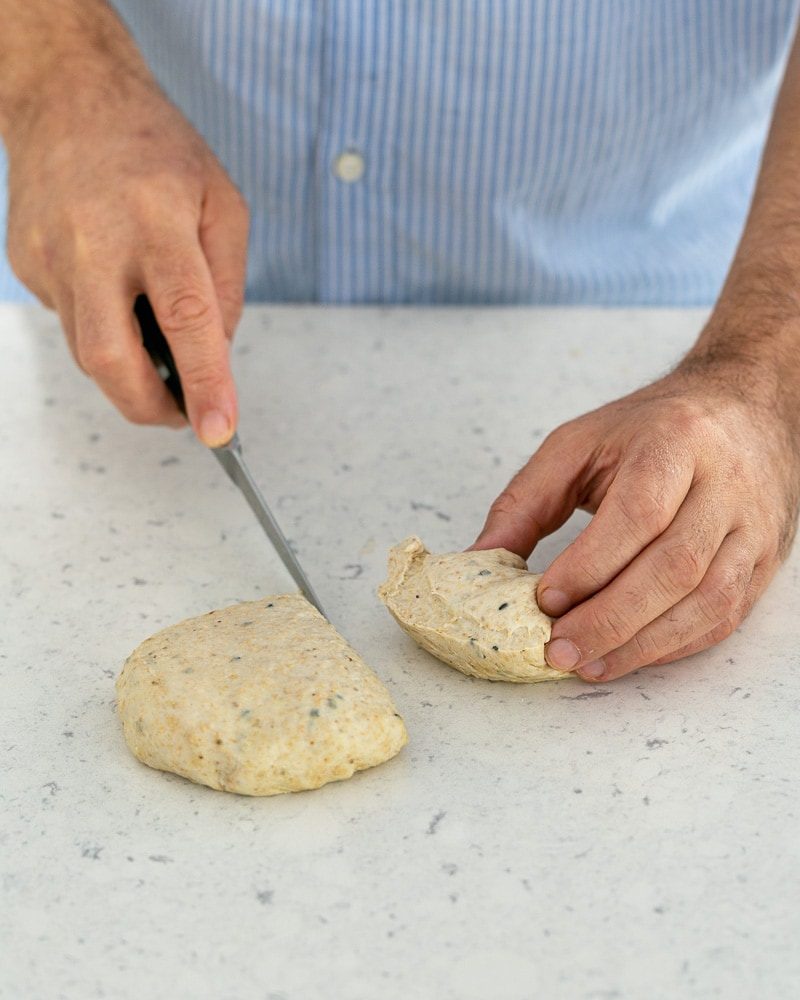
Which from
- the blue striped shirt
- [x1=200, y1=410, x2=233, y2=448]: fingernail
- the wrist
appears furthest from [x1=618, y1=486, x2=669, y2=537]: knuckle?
the blue striped shirt

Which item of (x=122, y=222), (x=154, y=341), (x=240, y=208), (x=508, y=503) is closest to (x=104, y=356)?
(x=154, y=341)

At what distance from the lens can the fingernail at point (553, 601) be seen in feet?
3.95

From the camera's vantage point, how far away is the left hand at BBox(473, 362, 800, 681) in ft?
3.92

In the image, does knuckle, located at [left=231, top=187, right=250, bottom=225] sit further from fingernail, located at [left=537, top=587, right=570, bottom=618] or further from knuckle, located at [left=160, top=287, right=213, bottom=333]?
fingernail, located at [left=537, top=587, right=570, bottom=618]

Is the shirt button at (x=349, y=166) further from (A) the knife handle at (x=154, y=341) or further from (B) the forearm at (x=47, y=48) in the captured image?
(A) the knife handle at (x=154, y=341)

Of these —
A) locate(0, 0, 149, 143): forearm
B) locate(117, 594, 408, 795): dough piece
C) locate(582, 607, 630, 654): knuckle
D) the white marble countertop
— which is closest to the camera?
the white marble countertop

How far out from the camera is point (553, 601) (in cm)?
121

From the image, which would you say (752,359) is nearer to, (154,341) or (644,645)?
(644,645)

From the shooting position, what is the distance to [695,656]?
127 centimetres

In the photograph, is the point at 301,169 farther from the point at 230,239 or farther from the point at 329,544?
the point at 329,544

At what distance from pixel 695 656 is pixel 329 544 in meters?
0.45

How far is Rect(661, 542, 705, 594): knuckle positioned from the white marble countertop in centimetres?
11

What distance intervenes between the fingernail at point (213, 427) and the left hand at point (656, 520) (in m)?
0.33

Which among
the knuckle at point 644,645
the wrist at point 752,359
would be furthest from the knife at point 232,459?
the wrist at point 752,359
